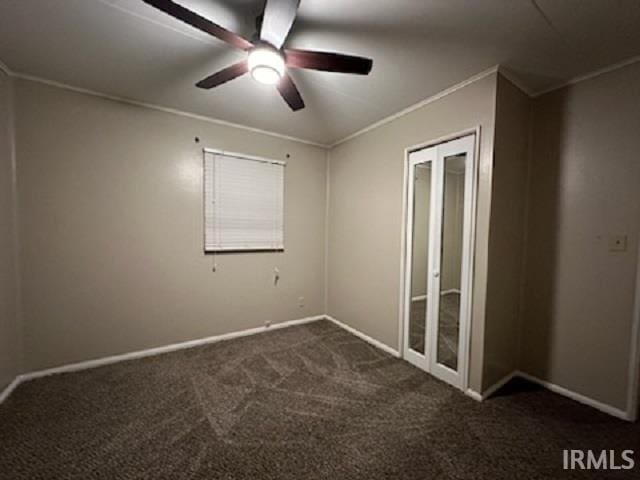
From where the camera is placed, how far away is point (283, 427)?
1.77 m

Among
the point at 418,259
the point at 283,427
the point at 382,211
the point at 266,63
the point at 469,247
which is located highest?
the point at 266,63

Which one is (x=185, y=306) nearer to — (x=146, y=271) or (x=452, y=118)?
(x=146, y=271)

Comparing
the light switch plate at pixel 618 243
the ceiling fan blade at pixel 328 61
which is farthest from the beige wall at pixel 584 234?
the ceiling fan blade at pixel 328 61

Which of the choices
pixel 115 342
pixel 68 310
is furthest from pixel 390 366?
pixel 68 310

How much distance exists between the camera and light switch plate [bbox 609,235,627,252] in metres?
1.89

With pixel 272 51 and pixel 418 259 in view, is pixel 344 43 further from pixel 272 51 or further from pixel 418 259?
pixel 418 259

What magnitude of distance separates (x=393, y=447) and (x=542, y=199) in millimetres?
2275

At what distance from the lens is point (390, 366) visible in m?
2.59

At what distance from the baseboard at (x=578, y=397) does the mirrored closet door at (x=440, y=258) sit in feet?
2.17

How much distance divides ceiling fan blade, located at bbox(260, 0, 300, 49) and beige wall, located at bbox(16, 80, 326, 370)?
5.99 ft

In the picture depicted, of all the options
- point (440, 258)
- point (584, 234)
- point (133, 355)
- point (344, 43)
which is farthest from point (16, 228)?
point (584, 234)

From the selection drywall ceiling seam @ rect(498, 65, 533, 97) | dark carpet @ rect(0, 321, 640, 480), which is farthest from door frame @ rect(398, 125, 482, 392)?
drywall ceiling seam @ rect(498, 65, 533, 97)

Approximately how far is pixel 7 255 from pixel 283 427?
2.47 m

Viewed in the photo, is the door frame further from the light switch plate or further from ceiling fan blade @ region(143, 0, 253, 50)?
ceiling fan blade @ region(143, 0, 253, 50)
